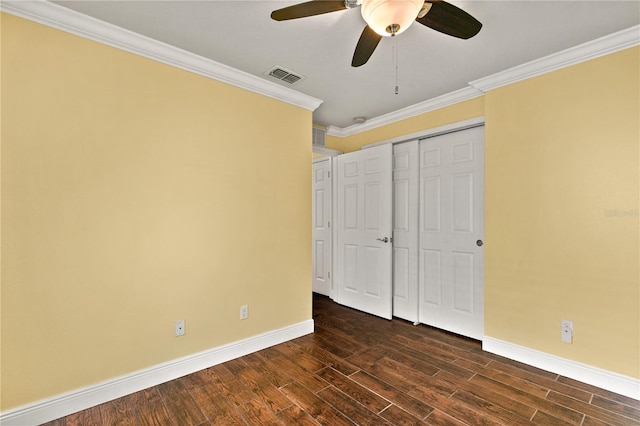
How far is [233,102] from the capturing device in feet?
8.59

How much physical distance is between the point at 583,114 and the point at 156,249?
3.30 meters

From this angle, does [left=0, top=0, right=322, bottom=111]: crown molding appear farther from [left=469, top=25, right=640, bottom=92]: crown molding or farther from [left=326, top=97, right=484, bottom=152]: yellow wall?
[left=469, top=25, right=640, bottom=92]: crown molding

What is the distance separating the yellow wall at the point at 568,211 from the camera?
205 cm

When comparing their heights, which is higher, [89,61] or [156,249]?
[89,61]

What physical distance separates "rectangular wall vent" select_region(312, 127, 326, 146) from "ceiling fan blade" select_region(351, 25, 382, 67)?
2094 mm

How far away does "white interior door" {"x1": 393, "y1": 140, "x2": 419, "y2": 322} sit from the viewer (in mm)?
3412

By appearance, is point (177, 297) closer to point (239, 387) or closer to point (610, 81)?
point (239, 387)

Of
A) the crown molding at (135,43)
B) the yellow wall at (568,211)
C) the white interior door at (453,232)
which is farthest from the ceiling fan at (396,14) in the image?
the white interior door at (453,232)

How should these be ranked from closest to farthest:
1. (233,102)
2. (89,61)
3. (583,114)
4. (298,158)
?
(89,61), (583,114), (233,102), (298,158)

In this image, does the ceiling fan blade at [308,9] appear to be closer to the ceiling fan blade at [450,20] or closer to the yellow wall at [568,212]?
the ceiling fan blade at [450,20]

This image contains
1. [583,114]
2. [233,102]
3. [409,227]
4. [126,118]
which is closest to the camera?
[126,118]

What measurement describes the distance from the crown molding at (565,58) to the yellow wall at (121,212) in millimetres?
1993

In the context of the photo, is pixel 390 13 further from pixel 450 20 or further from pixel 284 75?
pixel 284 75

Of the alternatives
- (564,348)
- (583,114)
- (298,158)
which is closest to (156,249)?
(298,158)
